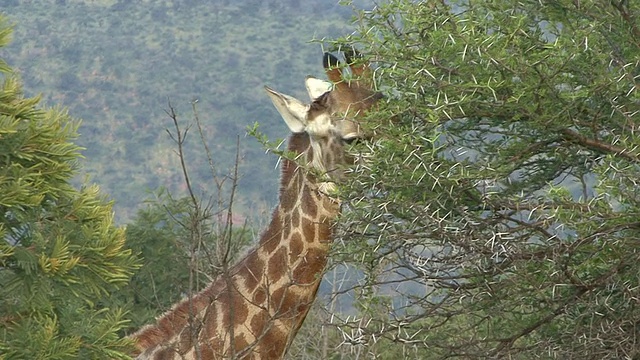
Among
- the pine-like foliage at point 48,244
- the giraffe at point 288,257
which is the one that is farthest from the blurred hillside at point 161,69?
the pine-like foliage at point 48,244

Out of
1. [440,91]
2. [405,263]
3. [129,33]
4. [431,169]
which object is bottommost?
[129,33]

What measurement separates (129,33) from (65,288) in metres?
71.9

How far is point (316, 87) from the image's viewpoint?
30.1ft

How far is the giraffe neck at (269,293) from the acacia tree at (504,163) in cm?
29

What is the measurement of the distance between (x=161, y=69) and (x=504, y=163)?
64.2 metres

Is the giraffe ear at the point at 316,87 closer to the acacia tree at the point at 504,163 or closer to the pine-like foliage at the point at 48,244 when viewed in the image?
the acacia tree at the point at 504,163

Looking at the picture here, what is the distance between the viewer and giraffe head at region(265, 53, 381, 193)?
891 cm

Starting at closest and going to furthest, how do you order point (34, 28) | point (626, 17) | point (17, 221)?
point (17, 221) → point (626, 17) → point (34, 28)

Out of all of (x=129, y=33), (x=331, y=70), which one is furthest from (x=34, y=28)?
(x=331, y=70)

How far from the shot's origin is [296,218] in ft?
29.3

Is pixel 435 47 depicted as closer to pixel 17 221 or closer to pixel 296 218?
pixel 296 218

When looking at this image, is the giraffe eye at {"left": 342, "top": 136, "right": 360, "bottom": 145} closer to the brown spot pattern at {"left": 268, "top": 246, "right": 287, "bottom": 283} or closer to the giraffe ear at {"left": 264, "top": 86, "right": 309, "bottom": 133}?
the giraffe ear at {"left": 264, "top": 86, "right": 309, "bottom": 133}

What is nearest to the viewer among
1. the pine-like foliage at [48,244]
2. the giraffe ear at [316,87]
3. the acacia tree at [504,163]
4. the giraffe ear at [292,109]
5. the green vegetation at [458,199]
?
the pine-like foliage at [48,244]

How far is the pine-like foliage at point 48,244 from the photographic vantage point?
6703 millimetres
